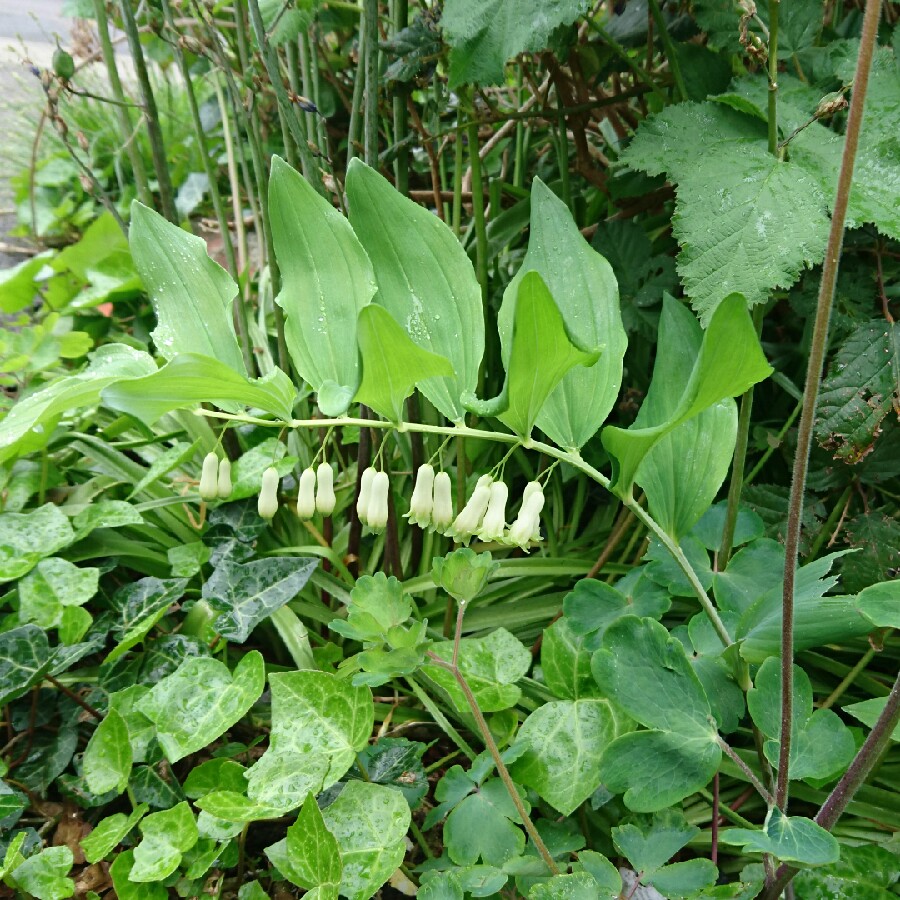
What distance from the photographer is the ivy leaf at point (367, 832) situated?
707 mm

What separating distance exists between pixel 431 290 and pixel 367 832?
0.55 meters

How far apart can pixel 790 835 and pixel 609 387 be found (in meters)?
0.42

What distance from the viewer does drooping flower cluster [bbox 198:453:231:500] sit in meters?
0.77

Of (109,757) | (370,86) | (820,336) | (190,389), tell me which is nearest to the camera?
(820,336)

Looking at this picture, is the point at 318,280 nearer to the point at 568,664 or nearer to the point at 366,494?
the point at 366,494

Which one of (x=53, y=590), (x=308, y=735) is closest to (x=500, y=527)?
(x=308, y=735)

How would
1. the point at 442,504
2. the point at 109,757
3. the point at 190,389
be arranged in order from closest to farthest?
the point at 190,389
the point at 442,504
the point at 109,757

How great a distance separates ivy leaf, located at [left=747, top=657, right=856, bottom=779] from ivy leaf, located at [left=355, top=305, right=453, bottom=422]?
0.40 m

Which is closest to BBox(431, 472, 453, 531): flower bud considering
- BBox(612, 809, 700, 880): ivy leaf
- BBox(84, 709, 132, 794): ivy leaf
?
BBox(612, 809, 700, 880): ivy leaf

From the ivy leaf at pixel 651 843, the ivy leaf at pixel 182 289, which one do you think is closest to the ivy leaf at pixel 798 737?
the ivy leaf at pixel 651 843

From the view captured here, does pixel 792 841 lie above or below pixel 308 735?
above

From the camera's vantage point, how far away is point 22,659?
89cm

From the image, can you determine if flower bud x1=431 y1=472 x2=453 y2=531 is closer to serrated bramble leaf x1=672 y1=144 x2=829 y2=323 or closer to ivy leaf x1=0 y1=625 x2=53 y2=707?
serrated bramble leaf x1=672 y1=144 x2=829 y2=323

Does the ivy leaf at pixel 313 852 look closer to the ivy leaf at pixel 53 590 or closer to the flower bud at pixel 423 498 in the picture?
the flower bud at pixel 423 498
